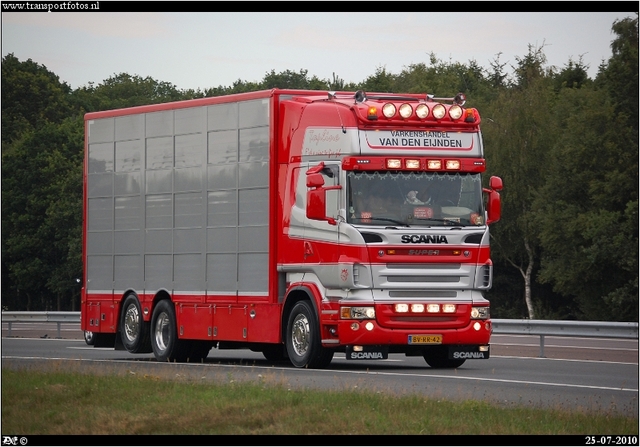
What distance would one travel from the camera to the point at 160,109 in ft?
78.8

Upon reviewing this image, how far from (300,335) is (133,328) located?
477 centimetres

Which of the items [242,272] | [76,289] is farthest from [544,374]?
[76,289]

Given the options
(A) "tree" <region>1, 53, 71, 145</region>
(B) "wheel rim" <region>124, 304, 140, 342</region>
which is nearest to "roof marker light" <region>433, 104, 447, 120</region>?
(B) "wheel rim" <region>124, 304, 140, 342</region>

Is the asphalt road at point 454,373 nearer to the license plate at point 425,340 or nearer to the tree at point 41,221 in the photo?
the license plate at point 425,340

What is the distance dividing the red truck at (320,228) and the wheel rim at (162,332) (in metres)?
0.02

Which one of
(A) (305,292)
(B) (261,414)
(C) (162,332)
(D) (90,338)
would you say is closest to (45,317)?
(D) (90,338)

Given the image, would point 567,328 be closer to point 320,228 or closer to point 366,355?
point 366,355

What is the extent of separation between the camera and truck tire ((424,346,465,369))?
21.5 metres

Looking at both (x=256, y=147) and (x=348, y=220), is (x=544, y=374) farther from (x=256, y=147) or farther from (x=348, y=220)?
(x=256, y=147)

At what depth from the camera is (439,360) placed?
21781mm

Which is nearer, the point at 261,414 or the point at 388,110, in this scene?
the point at 261,414

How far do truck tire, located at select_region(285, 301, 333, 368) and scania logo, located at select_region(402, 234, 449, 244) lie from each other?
5.69 ft

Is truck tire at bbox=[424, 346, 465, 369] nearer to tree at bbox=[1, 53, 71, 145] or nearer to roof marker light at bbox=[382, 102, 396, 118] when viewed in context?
roof marker light at bbox=[382, 102, 396, 118]

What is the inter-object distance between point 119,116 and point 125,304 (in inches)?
131
